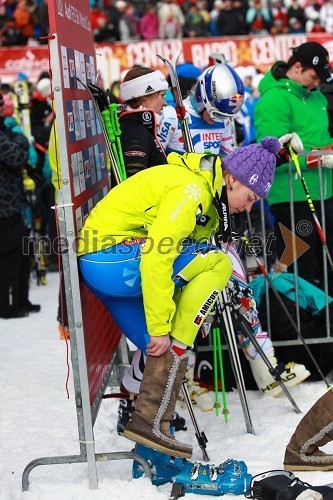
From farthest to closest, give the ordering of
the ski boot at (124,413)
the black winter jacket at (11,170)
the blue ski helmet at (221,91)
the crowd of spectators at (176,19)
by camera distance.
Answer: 1. the crowd of spectators at (176,19)
2. the black winter jacket at (11,170)
3. the blue ski helmet at (221,91)
4. the ski boot at (124,413)

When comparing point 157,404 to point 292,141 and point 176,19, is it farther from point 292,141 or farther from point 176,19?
point 176,19

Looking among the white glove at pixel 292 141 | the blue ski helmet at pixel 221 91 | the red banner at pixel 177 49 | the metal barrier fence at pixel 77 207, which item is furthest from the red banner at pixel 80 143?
the red banner at pixel 177 49

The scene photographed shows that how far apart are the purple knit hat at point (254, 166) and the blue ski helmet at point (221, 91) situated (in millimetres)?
1271

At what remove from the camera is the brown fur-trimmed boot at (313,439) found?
4.01 meters

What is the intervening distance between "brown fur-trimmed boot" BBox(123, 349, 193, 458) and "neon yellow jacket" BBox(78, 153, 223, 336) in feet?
0.57

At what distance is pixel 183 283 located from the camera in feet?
13.4

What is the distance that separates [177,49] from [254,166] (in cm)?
1579

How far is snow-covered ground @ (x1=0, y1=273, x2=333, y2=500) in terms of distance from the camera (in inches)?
159

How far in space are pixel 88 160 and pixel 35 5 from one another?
18.5 meters

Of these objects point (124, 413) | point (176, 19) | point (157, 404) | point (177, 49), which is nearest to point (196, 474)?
point (157, 404)

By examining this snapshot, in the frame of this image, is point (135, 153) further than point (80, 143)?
Yes

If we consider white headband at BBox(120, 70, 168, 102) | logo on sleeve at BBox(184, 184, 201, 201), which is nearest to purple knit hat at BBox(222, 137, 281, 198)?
logo on sleeve at BBox(184, 184, 201, 201)

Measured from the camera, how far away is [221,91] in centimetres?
537

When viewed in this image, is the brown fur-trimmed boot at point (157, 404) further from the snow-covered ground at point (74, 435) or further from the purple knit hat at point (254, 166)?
the purple knit hat at point (254, 166)
